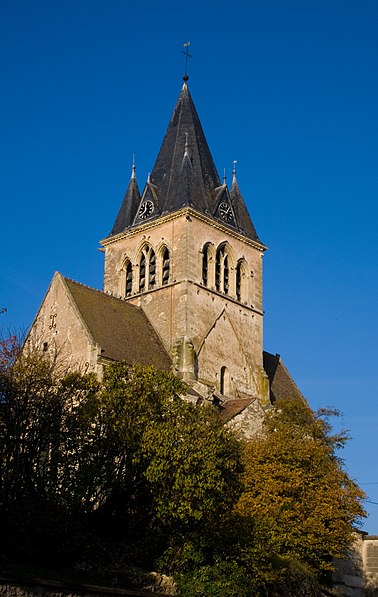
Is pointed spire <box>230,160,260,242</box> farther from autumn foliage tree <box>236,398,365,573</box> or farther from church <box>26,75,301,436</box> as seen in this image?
autumn foliage tree <box>236,398,365,573</box>

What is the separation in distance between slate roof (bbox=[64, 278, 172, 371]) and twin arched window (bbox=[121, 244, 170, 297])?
6.12 ft

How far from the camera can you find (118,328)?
41688 mm

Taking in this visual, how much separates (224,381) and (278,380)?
247 inches

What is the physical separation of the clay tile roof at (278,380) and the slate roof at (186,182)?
7012mm

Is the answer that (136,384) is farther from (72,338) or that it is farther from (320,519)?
(72,338)

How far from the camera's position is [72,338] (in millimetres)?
39875

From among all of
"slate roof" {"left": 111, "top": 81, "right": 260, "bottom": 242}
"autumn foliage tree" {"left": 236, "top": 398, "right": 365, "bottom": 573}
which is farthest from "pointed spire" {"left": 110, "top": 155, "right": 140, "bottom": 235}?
"autumn foliage tree" {"left": 236, "top": 398, "right": 365, "bottom": 573}

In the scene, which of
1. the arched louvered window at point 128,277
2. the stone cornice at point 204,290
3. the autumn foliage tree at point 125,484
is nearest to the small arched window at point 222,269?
the stone cornice at point 204,290

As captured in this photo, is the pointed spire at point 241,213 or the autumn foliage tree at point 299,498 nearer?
the autumn foliage tree at point 299,498

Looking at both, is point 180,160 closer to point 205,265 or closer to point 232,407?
point 205,265

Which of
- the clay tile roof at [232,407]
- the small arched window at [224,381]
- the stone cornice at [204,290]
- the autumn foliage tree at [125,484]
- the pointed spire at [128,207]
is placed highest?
the pointed spire at [128,207]

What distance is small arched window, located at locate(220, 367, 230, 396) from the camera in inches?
1736

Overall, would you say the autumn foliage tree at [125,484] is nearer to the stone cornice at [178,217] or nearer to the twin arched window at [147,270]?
→ the twin arched window at [147,270]

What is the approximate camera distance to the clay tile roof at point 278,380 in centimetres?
4834
